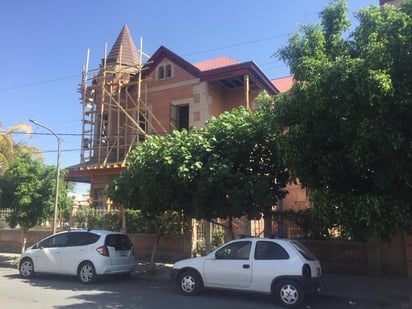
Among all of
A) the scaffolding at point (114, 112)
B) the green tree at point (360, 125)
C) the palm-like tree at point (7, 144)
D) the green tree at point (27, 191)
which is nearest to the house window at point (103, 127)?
the scaffolding at point (114, 112)

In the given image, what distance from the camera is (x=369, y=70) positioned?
7.09 meters

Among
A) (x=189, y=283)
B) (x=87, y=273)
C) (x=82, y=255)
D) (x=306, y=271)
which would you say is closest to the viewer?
(x=306, y=271)

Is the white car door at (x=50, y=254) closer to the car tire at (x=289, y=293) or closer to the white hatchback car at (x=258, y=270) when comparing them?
the white hatchback car at (x=258, y=270)

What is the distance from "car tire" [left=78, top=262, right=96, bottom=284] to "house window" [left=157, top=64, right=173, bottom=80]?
13.4 m

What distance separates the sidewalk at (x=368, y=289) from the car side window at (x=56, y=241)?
2.66m

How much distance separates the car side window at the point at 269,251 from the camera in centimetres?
913

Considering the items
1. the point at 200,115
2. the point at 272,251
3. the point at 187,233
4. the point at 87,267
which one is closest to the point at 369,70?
the point at 272,251

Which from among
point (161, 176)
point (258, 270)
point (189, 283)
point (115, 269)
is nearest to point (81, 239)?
point (115, 269)

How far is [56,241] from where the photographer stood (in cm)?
1290

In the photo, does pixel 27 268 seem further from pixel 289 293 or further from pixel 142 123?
pixel 142 123

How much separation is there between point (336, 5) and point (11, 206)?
15380 mm

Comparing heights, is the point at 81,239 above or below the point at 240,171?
below

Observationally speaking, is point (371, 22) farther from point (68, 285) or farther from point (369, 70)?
point (68, 285)

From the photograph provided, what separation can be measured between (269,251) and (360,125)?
3624mm
